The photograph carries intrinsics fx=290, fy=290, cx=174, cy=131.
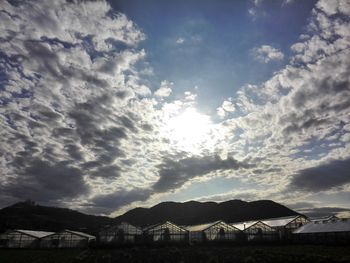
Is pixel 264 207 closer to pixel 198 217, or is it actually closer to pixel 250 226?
pixel 198 217

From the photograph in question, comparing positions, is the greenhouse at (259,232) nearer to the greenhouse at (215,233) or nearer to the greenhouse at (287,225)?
the greenhouse at (287,225)

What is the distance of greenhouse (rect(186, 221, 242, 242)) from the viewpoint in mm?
59562

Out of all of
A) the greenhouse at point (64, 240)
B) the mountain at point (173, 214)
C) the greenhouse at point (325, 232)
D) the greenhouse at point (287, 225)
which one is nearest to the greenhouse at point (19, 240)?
the greenhouse at point (64, 240)

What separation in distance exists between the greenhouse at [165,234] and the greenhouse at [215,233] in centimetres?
231

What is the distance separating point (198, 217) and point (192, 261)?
504 feet

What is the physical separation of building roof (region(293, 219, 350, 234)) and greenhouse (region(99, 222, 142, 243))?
1381 inches

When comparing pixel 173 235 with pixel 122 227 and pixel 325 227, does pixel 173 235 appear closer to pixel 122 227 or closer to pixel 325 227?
pixel 122 227

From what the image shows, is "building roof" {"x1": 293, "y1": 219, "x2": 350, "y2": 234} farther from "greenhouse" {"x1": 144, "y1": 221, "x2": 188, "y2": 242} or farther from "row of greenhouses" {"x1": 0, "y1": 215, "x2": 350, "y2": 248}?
"greenhouse" {"x1": 144, "y1": 221, "x2": 188, "y2": 242}

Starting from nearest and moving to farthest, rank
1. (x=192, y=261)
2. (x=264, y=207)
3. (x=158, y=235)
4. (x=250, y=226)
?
(x=192, y=261) < (x=158, y=235) < (x=250, y=226) < (x=264, y=207)

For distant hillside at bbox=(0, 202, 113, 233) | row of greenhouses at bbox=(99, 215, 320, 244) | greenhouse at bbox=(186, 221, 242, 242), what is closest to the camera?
row of greenhouses at bbox=(99, 215, 320, 244)

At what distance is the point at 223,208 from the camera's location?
185 m

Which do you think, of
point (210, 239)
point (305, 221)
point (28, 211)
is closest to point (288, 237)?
point (305, 221)

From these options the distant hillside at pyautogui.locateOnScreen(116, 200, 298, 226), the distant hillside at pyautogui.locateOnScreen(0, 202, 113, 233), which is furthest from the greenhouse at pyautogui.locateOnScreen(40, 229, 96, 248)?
the distant hillside at pyautogui.locateOnScreen(116, 200, 298, 226)

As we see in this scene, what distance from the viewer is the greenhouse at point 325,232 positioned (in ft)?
176
